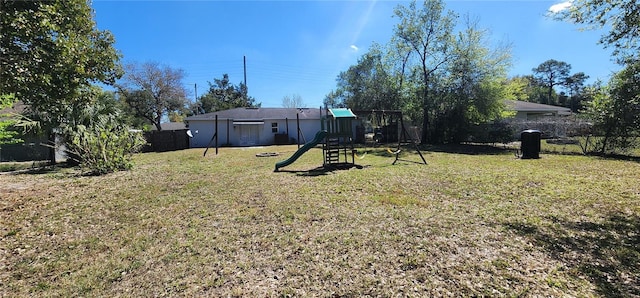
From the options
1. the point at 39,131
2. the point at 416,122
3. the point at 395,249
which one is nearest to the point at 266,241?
the point at 395,249

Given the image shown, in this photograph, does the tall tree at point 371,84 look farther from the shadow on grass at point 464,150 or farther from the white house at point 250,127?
the shadow on grass at point 464,150

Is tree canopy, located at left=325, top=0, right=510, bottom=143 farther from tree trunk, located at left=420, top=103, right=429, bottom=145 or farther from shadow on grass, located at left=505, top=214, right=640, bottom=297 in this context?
shadow on grass, located at left=505, top=214, right=640, bottom=297

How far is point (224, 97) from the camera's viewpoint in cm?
4438

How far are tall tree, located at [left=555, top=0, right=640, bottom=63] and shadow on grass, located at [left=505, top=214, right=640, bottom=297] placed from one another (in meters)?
2.93

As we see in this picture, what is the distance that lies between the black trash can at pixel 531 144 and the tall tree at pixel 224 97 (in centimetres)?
3642

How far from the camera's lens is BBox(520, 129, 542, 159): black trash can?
10516 millimetres

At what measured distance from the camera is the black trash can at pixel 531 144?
10516 mm

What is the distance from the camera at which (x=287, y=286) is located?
248 centimetres

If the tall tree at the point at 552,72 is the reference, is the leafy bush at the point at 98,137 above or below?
below

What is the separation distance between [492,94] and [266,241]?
16.5m

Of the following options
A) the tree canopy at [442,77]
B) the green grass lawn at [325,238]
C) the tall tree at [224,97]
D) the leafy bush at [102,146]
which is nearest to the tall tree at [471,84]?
the tree canopy at [442,77]

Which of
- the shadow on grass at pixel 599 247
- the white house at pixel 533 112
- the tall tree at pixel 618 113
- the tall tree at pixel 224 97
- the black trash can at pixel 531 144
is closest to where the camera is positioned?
the shadow on grass at pixel 599 247

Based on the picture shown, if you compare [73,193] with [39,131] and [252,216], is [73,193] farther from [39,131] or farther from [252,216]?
[39,131]

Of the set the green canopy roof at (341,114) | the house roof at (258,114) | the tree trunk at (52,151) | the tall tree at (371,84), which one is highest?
the tall tree at (371,84)
